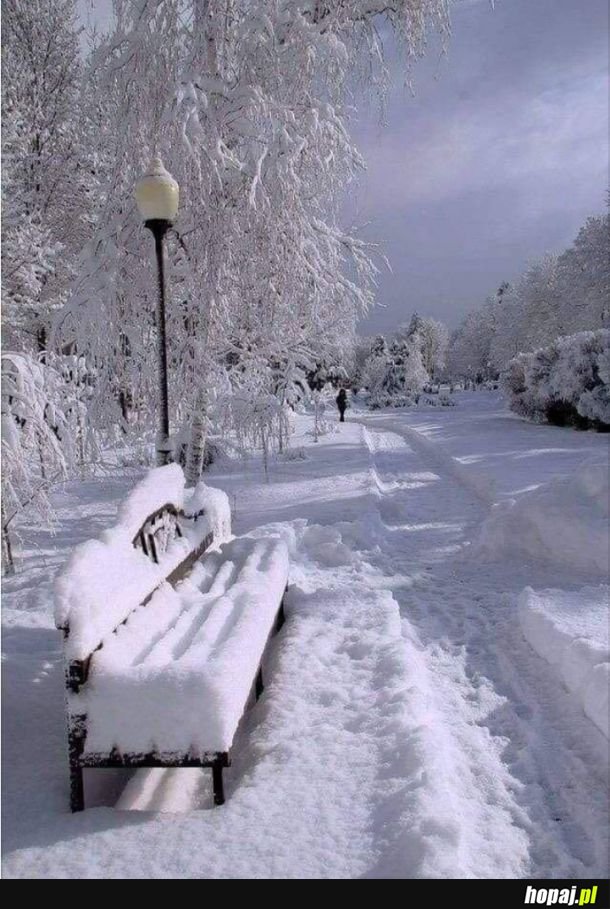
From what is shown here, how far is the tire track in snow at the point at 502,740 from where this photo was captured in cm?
269

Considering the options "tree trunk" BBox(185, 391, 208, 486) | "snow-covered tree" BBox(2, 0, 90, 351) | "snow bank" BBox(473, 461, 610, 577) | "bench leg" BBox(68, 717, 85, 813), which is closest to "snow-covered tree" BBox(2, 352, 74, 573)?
"bench leg" BBox(68, 717, 85, 813)

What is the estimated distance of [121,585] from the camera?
10.3ft

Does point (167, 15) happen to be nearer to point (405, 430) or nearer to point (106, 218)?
point (106, 218)

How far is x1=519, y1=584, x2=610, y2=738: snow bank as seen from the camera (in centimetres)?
375

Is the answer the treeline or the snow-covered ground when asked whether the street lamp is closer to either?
the snow-covered ground

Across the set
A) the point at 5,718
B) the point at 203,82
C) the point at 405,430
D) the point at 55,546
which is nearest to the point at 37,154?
the point at 203,82

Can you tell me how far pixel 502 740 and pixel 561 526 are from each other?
12.8 ft

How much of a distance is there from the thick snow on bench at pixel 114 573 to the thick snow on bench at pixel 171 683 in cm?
13

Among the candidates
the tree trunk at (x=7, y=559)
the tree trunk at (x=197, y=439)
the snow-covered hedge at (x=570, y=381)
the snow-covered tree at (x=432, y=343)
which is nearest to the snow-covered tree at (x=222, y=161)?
the tree trunk at (x=197, y=439)

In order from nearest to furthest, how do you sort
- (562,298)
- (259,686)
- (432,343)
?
(259,686)
(562,298)
(432,343)

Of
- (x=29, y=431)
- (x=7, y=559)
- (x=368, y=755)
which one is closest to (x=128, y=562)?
(x=368, y=755)

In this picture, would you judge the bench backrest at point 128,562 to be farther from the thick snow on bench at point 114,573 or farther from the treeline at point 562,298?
the treeline at point 562,298

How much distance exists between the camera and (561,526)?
6988mm
